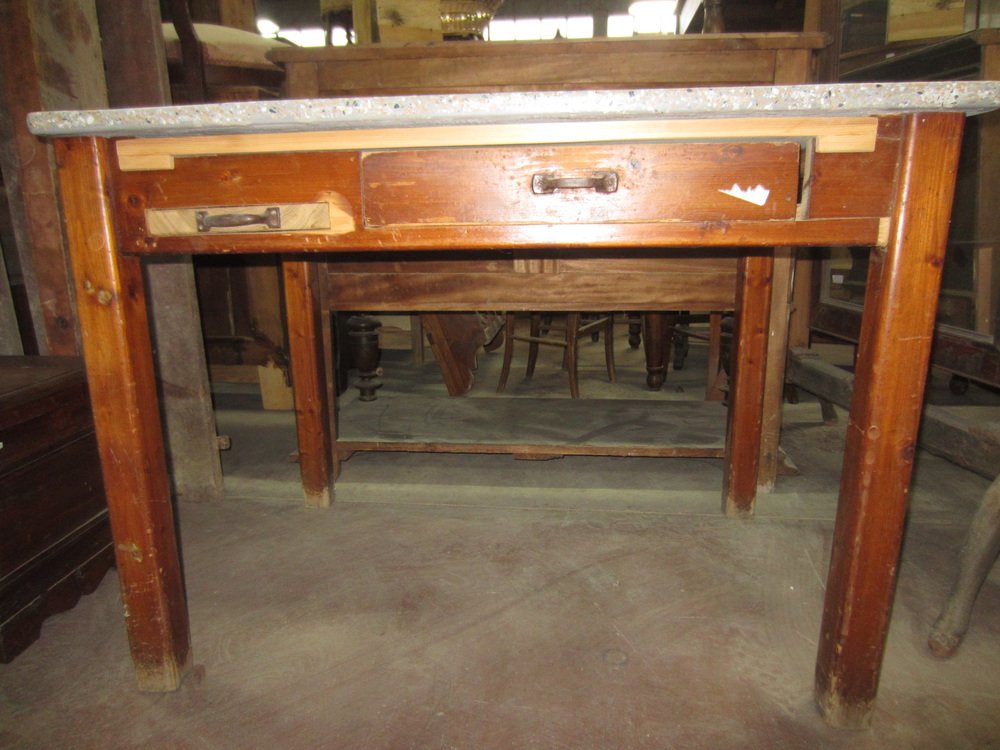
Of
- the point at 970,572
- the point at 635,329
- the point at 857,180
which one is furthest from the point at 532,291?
the point at 635,329

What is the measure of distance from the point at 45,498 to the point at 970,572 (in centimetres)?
196

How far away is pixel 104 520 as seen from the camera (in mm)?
1502

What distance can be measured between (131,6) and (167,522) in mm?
1551

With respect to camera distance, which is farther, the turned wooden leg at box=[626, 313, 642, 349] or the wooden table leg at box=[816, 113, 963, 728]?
the turned wooden leg at box=[626, 313, 642, 349]

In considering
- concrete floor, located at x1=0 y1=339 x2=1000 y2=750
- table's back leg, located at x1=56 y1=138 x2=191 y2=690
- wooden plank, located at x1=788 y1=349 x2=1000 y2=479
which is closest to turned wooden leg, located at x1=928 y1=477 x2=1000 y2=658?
concrete floor, located at x1=0 y1=339 x2=1000 y2=750

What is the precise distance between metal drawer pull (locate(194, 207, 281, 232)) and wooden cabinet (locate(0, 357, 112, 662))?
651 millimetres

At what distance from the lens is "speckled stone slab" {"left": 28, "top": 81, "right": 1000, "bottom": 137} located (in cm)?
78

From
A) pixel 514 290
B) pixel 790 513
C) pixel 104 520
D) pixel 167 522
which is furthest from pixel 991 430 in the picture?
pixel 104 520

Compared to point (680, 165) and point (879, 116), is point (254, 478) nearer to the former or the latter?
point (680, 165)

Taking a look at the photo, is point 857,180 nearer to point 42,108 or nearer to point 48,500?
point 48,500

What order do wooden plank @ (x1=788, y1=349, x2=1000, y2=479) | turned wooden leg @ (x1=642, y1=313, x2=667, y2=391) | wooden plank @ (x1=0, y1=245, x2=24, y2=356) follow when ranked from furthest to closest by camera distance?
1. turned wooden leg @ (x1=642, y1=313, x2=667, y2=391)
2. wooden plank @ (x1=0, y1=245, x2=24, y2=356)
3. wooden plank @ (x1=788, y1=349, x2=1000, y2=479)

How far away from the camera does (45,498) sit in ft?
4.30

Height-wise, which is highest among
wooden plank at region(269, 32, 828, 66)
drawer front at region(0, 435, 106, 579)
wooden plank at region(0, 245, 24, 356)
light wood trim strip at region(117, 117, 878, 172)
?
wooden plank at region(269, 32, 828, 66)

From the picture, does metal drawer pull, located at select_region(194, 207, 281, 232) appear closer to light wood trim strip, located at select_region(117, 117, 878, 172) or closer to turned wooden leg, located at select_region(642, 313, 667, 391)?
light wood trim strip, located at select_region(117, 117, 878, 172)
